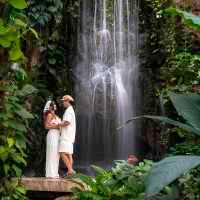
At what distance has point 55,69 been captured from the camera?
1213 cm

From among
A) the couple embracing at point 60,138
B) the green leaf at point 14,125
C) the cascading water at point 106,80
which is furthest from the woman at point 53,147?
the green leaf at point 14,125

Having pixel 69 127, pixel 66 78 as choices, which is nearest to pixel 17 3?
pixel 69 127

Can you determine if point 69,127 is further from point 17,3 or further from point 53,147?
point 17,3

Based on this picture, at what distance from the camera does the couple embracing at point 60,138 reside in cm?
913

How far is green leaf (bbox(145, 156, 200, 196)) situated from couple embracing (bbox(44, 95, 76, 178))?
7448mm

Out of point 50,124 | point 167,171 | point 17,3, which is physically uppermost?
point 17,3

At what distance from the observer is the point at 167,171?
5.33 ft

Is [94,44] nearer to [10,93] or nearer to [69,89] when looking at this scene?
[69,89]

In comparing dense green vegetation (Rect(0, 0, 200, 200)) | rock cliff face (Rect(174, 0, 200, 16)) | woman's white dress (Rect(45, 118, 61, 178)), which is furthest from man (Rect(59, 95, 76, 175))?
rock cliff face (Rect(174, 0, 200, 16))

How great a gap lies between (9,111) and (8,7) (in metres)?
0.94

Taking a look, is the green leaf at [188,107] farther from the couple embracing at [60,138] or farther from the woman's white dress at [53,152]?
the woman's white dress at [53,152]

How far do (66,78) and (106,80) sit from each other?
100 cm

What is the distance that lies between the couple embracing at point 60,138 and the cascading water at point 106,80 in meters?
2.16

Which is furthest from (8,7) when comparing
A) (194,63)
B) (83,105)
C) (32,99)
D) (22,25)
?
(83,105)
